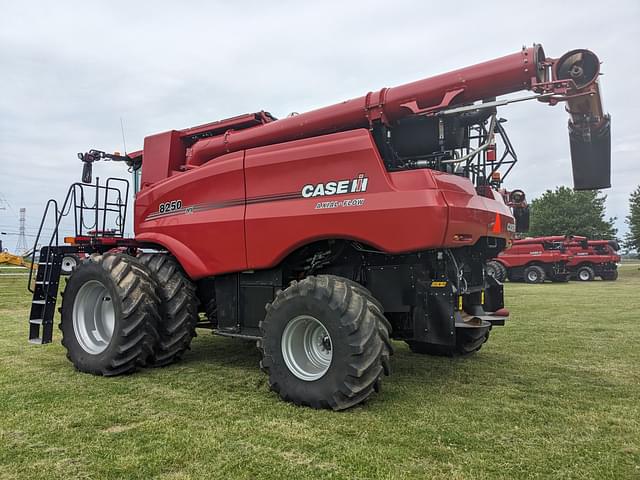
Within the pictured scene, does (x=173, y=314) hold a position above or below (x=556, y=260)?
below

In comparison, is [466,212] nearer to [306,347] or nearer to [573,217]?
Result: [306,347]

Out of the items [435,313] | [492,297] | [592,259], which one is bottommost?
[435,313]

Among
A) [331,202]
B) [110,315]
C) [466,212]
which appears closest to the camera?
[466,212]

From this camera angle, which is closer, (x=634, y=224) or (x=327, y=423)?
(x=327, y=423)

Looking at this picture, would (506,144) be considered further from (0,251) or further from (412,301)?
(0,251)

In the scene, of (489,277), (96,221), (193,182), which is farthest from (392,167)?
(96,221)

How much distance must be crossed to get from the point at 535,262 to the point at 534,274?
609 millimetres

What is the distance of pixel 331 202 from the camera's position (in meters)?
4.97

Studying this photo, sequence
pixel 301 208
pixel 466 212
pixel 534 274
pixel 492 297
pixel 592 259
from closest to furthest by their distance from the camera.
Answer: pixel 466 212 < pixel 301 208 < pixel 492 297 < pixel 534 274 < pixel 592 259

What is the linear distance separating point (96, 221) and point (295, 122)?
3509 millimetres

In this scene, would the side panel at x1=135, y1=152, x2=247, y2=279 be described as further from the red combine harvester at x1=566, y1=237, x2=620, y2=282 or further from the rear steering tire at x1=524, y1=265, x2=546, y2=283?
the red combine harvester at x1=566, y1=237, x2=620, y2=282

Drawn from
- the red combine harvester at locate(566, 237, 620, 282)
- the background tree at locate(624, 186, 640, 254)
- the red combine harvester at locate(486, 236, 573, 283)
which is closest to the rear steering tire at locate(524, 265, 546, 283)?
the red combine harvester at locate(486, 236, 573, 283)

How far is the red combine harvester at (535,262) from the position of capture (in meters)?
25.6

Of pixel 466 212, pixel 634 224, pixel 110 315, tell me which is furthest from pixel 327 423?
pixel 634 224
